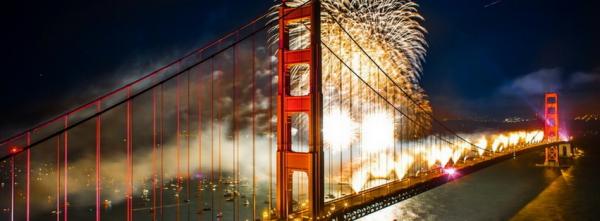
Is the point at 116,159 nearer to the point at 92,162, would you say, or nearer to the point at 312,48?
the point at 92,162

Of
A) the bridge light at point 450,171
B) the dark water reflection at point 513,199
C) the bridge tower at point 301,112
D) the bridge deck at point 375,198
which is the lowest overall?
the dark water reflection at point 513,199

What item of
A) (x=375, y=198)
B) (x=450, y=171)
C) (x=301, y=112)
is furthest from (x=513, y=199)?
(x=301, y=112)

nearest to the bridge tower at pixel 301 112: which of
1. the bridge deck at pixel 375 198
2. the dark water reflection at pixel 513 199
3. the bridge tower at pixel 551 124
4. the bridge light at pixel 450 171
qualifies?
the bridge deck at pixel 375 198

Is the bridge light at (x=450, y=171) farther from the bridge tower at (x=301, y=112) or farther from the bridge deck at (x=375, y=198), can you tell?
the bridge tower at (x=301, y=112)

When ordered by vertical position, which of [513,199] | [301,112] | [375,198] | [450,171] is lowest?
[513,199]

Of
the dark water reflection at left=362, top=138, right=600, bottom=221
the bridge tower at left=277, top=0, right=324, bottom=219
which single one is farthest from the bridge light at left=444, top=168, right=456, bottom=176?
the bridge tower at left=277, top=0, right=324, bottom=219

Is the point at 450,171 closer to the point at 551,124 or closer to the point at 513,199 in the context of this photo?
the point at 513,199
